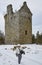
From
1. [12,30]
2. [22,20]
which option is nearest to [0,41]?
[12,30]

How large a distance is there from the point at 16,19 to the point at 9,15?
2.90 m

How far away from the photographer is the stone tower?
121 feet

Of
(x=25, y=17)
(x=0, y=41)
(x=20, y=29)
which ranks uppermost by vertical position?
(x=25, y=17)

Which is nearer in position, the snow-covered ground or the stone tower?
the snow-covered ground

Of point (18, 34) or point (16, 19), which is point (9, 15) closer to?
point (16, 19)

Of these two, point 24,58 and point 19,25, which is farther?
point 19,25

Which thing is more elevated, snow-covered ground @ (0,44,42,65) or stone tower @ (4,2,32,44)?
stone tower @ (4,2,32,44)

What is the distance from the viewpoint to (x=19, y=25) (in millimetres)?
36781

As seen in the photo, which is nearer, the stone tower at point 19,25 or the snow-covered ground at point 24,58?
the snow-covered ground at point 24,58

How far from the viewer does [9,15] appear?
3934 centimetres

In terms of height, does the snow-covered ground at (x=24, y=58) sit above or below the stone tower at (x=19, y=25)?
below

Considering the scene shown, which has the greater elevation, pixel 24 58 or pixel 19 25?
pixel 19 25

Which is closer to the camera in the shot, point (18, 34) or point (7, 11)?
point (18, 34)

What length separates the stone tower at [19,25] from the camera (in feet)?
121
